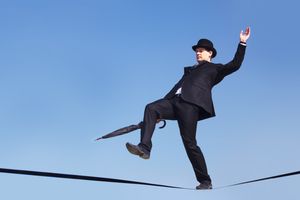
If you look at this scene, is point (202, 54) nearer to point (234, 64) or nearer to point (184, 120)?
point (234, 64)

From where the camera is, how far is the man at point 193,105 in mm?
6711

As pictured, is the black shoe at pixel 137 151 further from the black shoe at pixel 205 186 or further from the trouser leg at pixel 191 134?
the black shoe at pixel 205 186

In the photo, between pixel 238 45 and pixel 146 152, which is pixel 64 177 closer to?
pixel 146 152

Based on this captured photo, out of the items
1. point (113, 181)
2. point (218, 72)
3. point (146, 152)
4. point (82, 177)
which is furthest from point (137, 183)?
point (218, 72)

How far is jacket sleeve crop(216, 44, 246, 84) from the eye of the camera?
6.66m

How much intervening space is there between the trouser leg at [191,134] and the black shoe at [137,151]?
61 centimetres

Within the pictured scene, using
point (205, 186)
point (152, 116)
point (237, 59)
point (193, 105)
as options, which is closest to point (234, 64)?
point (237, 59)

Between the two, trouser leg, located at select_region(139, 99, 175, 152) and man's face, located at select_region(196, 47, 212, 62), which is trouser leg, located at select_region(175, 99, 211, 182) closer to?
trouser leg, located at select_region(139, 99, 175, 152)

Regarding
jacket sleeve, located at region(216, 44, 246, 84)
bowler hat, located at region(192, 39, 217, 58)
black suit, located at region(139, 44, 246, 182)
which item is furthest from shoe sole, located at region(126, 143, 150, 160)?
bowler hat, located at region(192, 39, 217, 58)

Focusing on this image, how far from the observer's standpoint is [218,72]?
275 inches

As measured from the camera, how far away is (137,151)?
6328 millimetres

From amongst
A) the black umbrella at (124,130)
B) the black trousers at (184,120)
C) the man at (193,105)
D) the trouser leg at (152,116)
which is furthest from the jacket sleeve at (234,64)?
the black umbrella at (124,130)

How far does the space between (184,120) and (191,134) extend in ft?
0.66

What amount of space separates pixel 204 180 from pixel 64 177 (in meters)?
2.67
